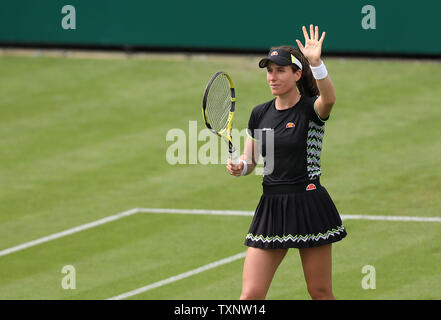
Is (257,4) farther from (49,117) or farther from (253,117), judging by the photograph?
(253,117)

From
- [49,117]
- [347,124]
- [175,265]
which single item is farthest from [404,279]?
[49,117]

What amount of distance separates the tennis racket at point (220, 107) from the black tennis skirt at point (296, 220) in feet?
1.53

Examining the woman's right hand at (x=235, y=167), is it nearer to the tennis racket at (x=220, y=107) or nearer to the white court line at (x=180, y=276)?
the tennis racket at (x=220, y=107)

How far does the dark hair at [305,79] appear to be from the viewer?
8.51 metres

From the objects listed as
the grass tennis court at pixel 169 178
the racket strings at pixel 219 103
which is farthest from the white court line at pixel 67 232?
the racket strings at pixel 219 103

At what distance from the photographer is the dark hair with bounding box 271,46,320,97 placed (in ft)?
27.9

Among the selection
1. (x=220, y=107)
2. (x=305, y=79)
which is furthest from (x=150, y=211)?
(x=305, y=79)

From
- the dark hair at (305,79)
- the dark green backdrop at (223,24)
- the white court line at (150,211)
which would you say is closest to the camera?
the dark hair at (305,79)

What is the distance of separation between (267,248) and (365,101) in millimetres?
9758

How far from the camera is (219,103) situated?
28.9 ft

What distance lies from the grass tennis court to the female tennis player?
2272 mm

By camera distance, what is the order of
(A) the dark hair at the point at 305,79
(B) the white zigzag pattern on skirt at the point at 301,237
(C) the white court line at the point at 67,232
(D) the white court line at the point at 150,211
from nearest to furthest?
(B) the white zigzag pattern on skirt at the point at 301,237, (A) the dark hair at the point at 305,79, (C) the white court line at the point at 67,232, (D) the white court line at the point at 150,211

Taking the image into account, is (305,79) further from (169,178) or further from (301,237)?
(169,178)

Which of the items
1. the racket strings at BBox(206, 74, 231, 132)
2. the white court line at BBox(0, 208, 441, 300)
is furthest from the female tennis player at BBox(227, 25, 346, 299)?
the white court line at BBox(0, 208, 441, 300)
